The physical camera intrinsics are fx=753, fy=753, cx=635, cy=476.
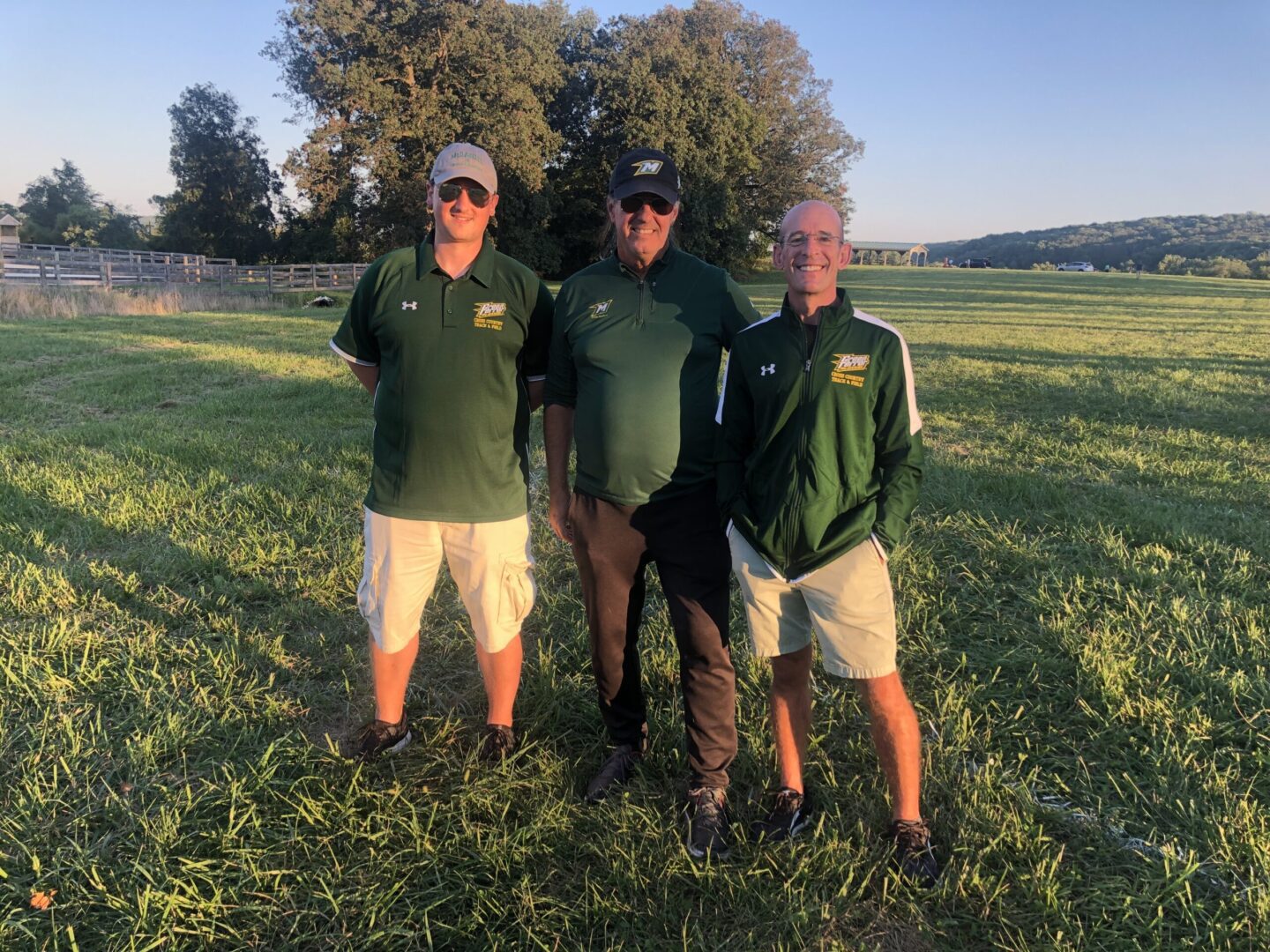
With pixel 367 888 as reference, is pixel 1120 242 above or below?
above

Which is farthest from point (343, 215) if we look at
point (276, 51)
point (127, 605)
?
point (127, 605)

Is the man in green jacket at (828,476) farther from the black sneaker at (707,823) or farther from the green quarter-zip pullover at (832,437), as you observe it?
the black sneaker at (707,823)

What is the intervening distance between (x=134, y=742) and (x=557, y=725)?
5.29 feet

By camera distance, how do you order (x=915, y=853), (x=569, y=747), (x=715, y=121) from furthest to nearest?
(x=715, y=121) < (x=569, y=747) < (x=915, y=853)

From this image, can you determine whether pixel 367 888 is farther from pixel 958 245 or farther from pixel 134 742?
pixel 958 245

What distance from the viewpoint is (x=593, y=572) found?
268 centimetres

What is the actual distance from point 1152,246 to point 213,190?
11179 cm

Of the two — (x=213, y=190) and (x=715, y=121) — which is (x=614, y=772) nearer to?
(x=715, y=121)

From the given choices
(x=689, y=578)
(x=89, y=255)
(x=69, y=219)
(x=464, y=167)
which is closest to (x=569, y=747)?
(x=689, y=578)

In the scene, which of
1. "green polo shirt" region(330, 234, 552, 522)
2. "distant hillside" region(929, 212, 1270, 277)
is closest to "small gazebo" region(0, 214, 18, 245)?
"green polo shirt" region(330, 234, 552, 522)

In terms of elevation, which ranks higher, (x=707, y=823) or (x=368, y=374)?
(x=368, y=374)

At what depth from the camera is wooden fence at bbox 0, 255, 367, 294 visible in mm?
24234

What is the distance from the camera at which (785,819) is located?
2545mm

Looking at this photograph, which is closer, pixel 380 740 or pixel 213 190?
pixel 380 740
